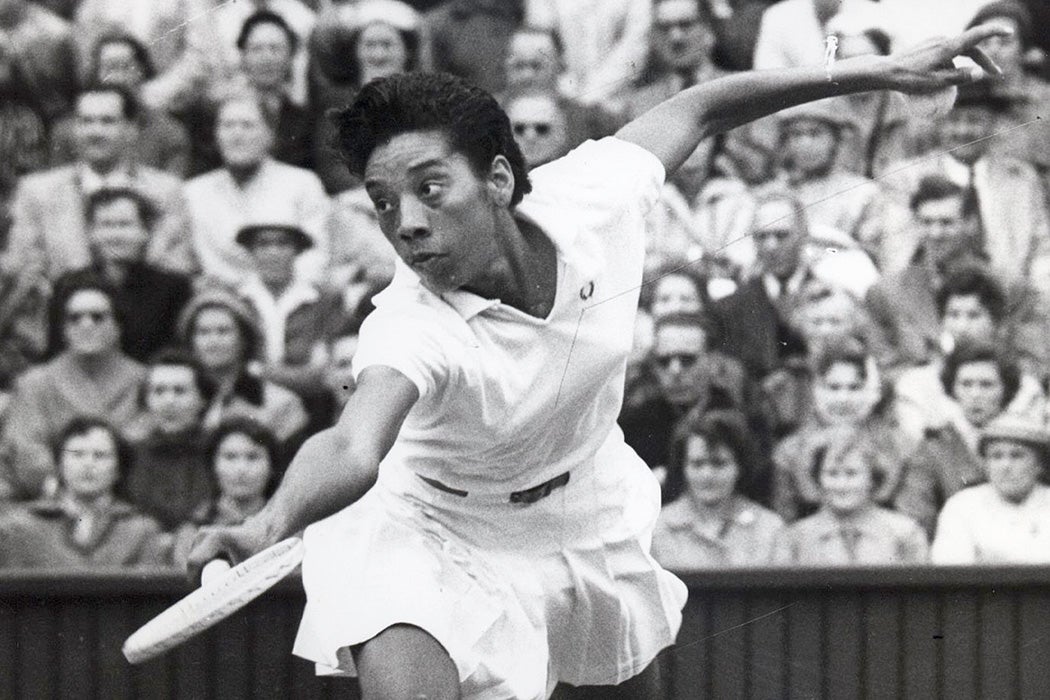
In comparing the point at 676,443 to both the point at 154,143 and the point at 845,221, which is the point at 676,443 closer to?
the point at 845,221

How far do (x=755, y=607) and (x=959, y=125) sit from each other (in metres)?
0.82

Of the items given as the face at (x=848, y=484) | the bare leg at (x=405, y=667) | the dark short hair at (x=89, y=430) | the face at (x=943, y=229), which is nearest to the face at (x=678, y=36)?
the face at (x=943, y=229)

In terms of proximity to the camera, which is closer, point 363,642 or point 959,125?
point 363,642

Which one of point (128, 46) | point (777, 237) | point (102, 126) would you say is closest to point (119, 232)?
point (102, 126)

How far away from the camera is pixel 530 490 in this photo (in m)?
2.11

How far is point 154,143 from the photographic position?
9.93 feet

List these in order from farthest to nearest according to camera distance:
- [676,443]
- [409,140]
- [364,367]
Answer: [676,443] → [409,140] → [364,367]

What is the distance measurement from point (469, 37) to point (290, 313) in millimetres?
501

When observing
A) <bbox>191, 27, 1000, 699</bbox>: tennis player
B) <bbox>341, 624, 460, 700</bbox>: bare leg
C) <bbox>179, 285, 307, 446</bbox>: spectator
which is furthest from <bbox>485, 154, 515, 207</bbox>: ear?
<bbox>179, 285, 307, 446</bbox>: spectator

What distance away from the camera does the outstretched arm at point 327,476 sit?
1.60m

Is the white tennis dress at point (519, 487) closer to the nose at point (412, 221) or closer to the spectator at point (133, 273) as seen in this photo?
the nose at point (412, 221)

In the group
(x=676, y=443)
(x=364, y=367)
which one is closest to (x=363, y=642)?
(x=364, y=367)

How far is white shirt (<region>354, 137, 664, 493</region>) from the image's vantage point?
189cm

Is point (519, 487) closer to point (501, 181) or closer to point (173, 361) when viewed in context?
point (501, 181)
